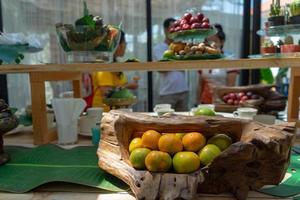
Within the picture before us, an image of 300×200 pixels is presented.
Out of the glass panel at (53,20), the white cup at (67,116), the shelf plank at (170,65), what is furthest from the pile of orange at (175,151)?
the glass panel at (53,20)

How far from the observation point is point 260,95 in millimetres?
1590

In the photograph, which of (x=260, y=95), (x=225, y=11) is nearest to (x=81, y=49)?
(x=260, y=95)

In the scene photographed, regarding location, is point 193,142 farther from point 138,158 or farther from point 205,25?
point 205,25

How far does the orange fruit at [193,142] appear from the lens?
27.1 inches

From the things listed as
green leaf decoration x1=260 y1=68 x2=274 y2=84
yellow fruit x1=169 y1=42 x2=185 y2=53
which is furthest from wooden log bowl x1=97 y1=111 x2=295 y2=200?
green leaf decoration x1=260 y1=68 x2=274 y2=84

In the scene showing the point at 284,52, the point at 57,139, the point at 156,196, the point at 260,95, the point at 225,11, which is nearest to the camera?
the point at 156,196

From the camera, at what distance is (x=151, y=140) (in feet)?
2.31

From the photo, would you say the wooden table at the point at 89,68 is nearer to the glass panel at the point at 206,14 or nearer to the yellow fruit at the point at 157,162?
the yellow fruit at the point at 157,162

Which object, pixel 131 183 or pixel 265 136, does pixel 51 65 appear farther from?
pixel 265 136

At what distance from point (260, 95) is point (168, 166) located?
111 centimetres

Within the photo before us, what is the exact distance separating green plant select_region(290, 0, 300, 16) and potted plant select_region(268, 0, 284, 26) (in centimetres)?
4

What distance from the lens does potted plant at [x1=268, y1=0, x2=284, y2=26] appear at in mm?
1006


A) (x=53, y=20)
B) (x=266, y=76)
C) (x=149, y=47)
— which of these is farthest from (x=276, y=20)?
(x=53, y=20)

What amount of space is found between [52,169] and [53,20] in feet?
6.09
